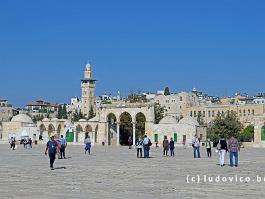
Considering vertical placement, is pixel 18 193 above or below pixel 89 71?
below

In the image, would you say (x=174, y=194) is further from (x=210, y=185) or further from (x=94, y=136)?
(x=94, y=136)

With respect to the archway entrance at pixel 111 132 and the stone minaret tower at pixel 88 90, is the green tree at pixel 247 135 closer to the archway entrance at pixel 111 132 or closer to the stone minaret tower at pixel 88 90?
the archway entrance at pixel 111 132

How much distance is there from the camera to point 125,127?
249 feet

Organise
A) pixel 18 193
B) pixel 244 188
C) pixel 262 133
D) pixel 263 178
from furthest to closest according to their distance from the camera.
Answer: pixel 262 133 < pixel 263 178 < pixel 244 188 < pixel 18 193

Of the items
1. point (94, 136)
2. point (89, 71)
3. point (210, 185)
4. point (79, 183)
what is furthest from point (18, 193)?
point (89, 71)

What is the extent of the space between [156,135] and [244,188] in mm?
52779

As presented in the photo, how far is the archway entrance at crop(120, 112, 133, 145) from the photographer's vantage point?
75.2 meters

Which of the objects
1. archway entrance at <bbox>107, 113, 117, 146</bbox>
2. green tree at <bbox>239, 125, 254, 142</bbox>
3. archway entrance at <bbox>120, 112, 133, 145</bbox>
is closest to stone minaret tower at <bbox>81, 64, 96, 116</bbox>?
green tree at <bbox>239, 125, 254, 142</bbox>

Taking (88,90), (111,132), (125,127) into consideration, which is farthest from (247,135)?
(88,90)

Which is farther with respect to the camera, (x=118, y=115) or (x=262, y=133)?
(x=118, y=115)

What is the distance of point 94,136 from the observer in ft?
224

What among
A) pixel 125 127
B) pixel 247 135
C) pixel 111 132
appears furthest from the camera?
pixel 247 135

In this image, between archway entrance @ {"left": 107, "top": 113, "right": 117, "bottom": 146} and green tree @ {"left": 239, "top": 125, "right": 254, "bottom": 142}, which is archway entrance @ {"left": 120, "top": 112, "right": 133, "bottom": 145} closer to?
archway entrance @ {"left": 107, "top": 113, "right": 117, "bottom": 146}

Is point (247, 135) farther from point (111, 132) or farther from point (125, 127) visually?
point (111, 132)
